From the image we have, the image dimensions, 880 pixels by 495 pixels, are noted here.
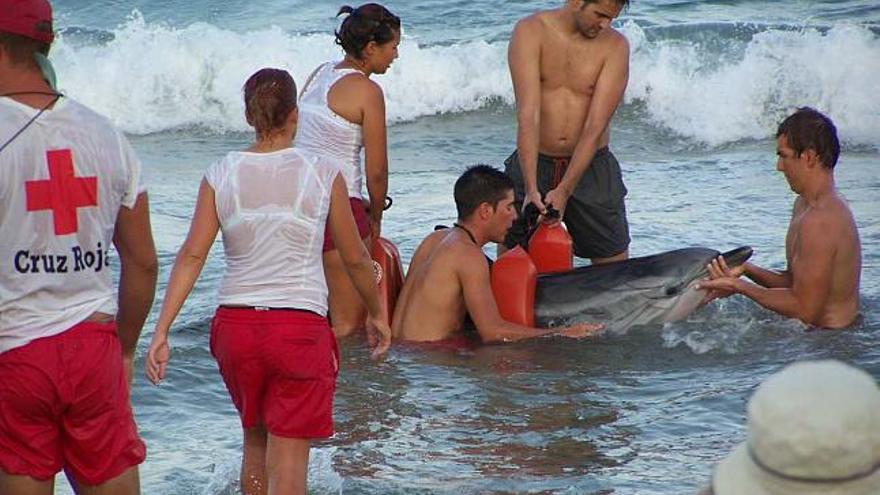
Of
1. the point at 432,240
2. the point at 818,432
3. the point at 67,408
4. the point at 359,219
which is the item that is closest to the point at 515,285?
the point at 432,240

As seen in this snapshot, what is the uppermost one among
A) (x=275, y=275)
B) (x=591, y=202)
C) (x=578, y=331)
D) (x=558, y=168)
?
(x=275, y=275)

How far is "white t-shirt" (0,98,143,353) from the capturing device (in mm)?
3820

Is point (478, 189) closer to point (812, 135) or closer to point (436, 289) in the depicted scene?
point (436, 289)

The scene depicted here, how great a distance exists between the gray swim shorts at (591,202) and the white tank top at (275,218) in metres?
3.08

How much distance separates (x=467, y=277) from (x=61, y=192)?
11.6 feet

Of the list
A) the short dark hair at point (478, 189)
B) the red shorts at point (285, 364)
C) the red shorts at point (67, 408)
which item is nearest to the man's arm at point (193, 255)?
the red shorts at point (285, 364)

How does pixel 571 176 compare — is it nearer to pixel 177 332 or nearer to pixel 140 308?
pixel 177 332

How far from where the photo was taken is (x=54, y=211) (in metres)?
3.85

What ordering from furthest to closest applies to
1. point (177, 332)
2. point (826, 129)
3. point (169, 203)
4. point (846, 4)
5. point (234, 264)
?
point (846, 4)
point (169, 203)
point (177, 332)
point (826, 129)
point (234, 264)

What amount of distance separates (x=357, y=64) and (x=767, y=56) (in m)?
10.1

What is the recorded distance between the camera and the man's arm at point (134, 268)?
13.3ft

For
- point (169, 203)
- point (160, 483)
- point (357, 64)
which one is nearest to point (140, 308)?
point (160, 483)

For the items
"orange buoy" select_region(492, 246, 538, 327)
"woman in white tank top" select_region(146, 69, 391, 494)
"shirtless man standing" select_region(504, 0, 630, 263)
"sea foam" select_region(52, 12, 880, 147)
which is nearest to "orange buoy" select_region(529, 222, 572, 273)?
"shirtless man standing" select_region(504, 0, 630, 263)

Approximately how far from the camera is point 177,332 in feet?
26.7
